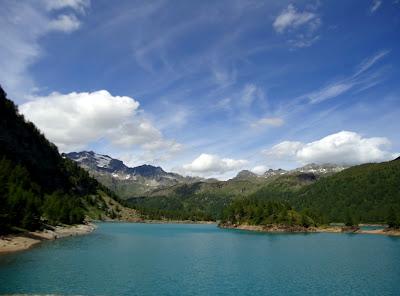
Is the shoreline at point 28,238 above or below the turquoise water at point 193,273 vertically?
above

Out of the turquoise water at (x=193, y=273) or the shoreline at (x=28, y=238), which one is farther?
the shoreline at (x=28, y=238)

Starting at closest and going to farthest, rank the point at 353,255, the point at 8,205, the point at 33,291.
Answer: the point at 33,291 → the point at 8,205 → the point at 353,255

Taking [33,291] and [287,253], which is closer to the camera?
[33,291]

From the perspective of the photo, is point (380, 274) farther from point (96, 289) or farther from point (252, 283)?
point (96, 289)

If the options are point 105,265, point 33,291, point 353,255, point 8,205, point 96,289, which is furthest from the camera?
point 353,255

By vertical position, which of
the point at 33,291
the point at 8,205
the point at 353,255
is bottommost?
the point at 33,291

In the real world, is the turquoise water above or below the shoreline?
below

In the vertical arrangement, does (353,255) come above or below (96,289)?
above

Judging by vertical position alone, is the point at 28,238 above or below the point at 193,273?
above

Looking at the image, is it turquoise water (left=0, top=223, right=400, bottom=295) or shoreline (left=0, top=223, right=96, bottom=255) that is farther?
shoreline (left=0, top=223, right=96, bottom=255)

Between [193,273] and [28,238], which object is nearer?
[193,273]

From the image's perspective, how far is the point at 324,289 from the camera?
68.2m

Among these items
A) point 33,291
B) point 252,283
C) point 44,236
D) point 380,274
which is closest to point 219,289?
point 252,283

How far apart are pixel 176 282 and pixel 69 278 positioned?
19.1 m
